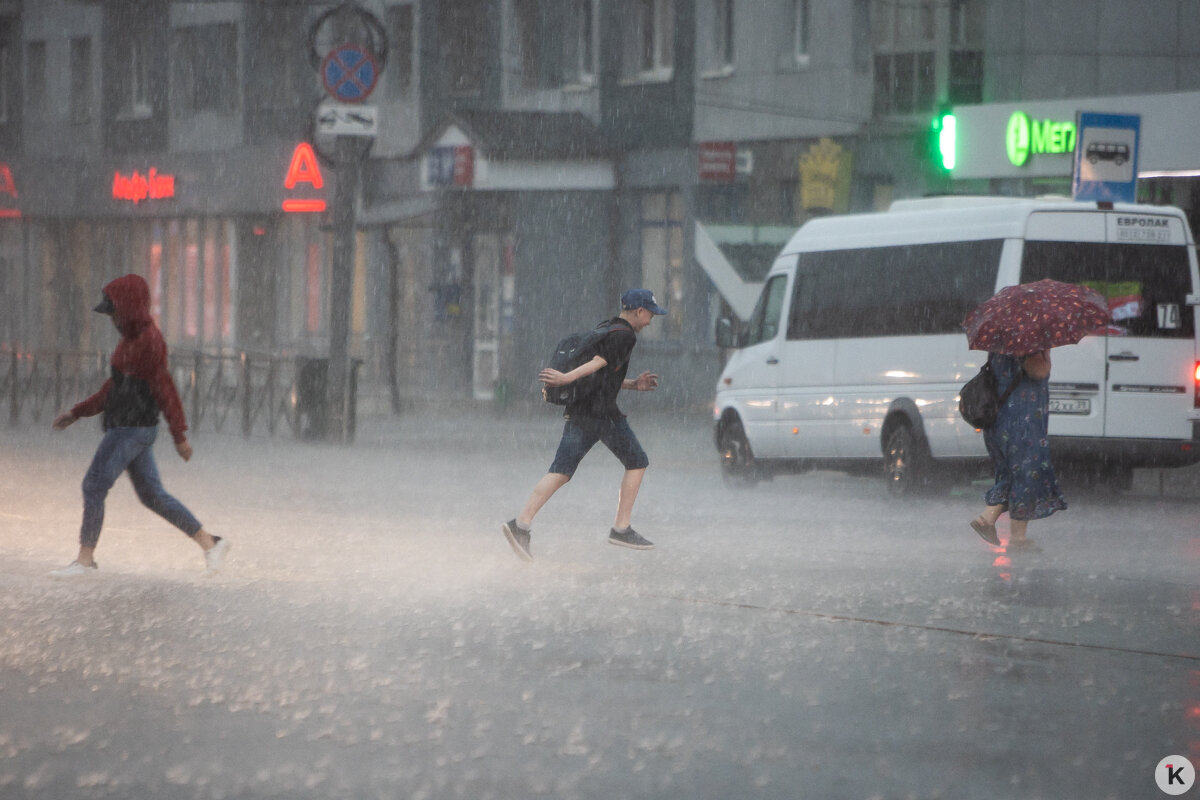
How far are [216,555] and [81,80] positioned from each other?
112 ft

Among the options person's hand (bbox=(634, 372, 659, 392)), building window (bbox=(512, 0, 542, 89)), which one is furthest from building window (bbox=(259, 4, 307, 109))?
person's hand (bbox=(634, 372, 659, 392))

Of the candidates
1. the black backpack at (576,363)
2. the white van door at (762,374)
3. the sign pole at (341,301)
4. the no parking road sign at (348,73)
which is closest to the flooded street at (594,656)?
the black backpack at (576,363)

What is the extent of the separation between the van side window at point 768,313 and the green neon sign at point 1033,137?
Answer: 653cm

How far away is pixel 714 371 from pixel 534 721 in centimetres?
2409

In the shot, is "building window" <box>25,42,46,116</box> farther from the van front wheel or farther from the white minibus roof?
the van front wheel

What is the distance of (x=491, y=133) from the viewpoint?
102ft

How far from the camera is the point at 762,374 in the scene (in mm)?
17469

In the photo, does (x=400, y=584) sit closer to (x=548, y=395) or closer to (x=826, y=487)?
(x=548, y=395)

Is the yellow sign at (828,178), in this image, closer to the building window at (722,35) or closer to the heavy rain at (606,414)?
the heavy rain at (606,414)

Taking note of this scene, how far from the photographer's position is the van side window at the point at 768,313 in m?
17.5

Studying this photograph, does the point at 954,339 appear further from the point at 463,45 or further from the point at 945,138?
the point at 463,45

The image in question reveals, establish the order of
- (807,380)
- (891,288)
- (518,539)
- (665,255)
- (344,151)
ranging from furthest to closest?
1. (665,255)
2. (344,151)
3. (807,380)
4. (891,288)
5. (518,539)

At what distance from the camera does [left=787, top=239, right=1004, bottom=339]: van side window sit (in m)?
15.3

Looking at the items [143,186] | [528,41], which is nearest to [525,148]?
[528,41]
